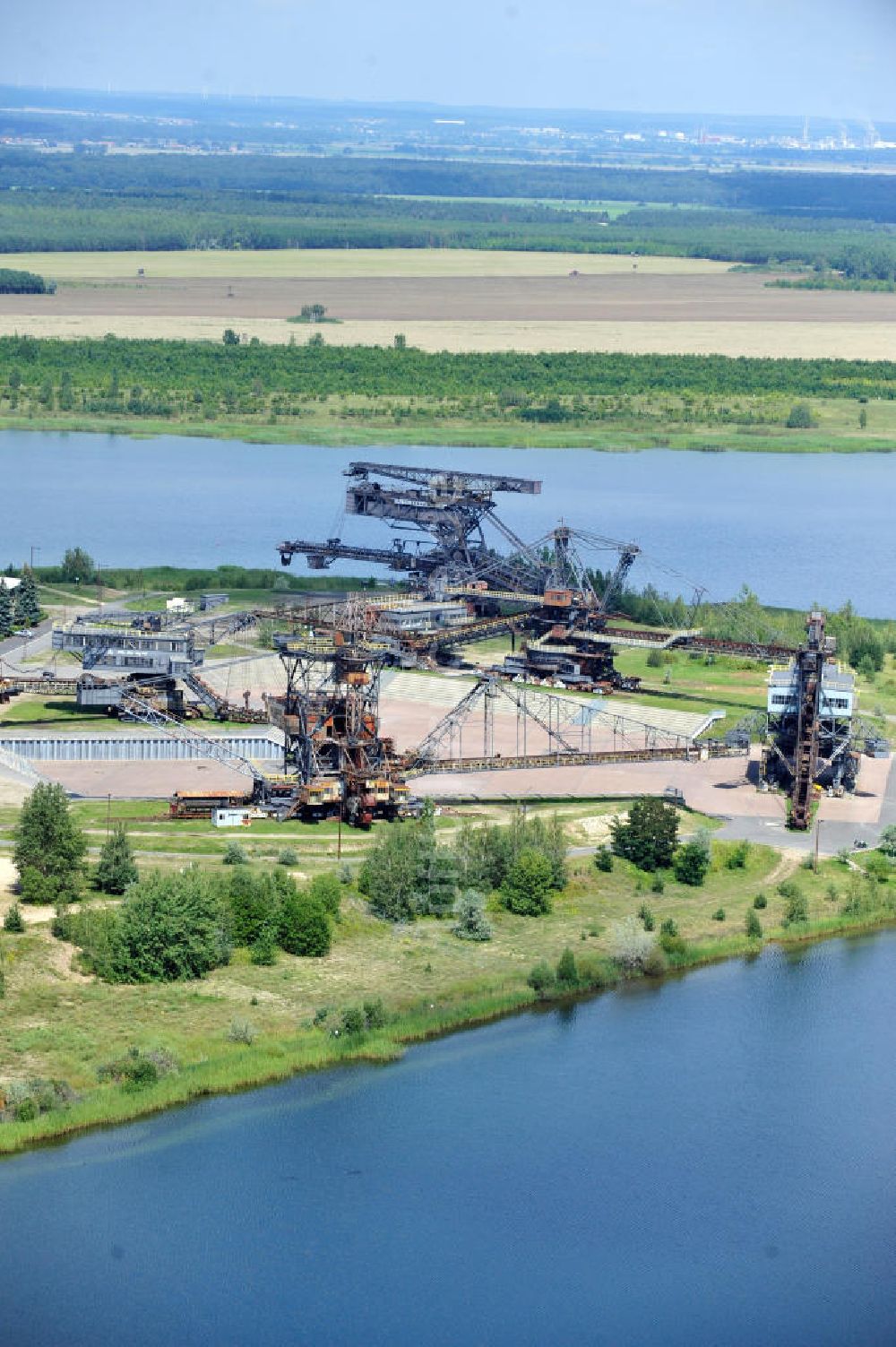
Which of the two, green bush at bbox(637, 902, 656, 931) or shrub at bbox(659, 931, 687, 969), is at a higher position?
green bush at bbox(637, 902, 656, 931)

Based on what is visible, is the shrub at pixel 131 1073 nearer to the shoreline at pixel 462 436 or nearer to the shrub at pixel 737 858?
the shrub at pixel 737 858

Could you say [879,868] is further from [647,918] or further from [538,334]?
[538,334]

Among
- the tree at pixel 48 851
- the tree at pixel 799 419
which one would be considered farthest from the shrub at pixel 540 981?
the tree at pixel 799 419

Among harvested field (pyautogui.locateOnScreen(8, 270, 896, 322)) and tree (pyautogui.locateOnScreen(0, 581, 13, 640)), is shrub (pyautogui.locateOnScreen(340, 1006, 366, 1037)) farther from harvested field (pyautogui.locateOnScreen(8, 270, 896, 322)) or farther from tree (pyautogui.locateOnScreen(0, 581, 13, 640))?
harvested field (pyautogui.locateOnScreen(8, 270, 896, 322))

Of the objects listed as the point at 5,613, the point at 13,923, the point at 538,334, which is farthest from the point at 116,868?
the point at 538,334

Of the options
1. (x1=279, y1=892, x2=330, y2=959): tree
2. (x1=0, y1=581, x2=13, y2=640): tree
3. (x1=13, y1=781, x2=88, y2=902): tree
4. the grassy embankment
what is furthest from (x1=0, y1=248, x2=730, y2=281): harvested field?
(x1=279, y1=892, x2=330, y2=959): tree

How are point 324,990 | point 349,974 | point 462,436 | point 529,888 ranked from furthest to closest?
point 462,436, point 529,888, point 349,974, point 324,990
